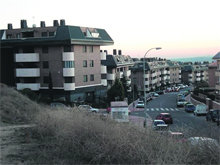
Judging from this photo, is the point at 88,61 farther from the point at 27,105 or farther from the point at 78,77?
the point at 27,105

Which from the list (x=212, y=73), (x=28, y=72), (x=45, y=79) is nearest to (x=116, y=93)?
(x=45, y=79)

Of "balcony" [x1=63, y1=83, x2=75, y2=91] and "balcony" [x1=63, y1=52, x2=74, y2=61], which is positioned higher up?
"balcony" [x1=63, y1=52, x2=74, y2=61]

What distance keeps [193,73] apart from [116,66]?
257 feet

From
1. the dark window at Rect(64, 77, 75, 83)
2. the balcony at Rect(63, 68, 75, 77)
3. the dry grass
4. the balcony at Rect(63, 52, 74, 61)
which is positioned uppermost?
the balcony at Rect(63, 52, 74, 61)

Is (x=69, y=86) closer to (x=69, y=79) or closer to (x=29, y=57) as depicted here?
(x=69, y=79)

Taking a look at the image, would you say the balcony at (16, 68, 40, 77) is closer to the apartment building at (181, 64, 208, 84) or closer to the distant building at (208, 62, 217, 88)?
the distant building at (208, 62, 217, 88)

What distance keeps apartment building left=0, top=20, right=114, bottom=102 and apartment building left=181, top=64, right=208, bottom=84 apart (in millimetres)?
92011

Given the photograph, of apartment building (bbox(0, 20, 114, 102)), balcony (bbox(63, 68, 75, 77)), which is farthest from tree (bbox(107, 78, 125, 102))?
balcony (bbox(63, 68, 75, 77))

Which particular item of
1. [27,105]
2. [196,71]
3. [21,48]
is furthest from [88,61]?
[196,71]

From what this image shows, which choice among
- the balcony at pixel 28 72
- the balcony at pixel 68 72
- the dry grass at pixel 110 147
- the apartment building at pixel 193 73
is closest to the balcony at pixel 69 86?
the balcony at pixel 68 72

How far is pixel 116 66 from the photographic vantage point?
217 feet

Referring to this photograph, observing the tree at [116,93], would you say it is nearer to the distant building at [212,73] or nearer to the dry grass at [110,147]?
the distant building at [212,73]

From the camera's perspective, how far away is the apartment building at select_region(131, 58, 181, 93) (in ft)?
316

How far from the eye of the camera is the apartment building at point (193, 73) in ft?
447
